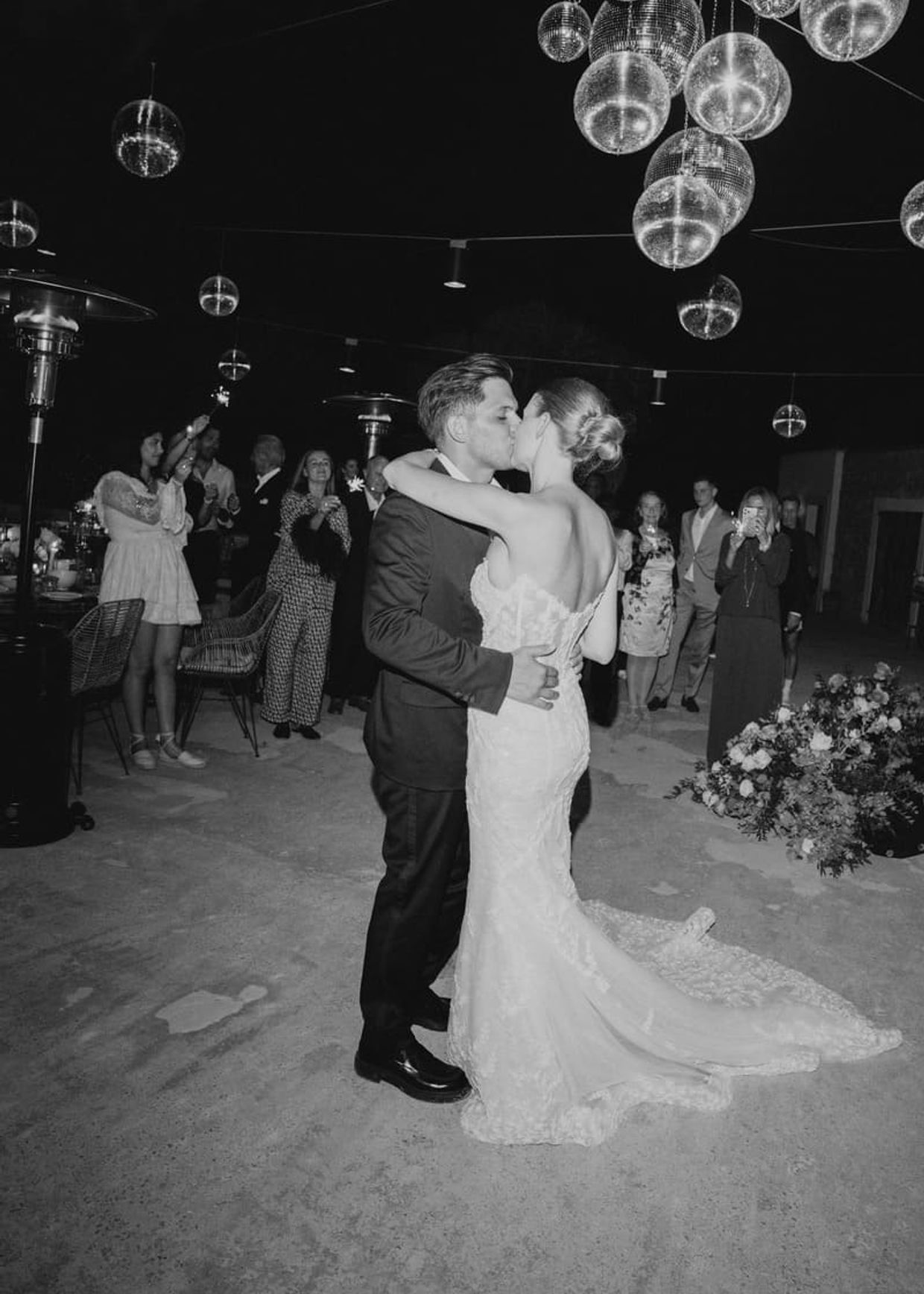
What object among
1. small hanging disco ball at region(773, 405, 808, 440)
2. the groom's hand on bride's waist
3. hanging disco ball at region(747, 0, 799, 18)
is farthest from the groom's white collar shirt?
small hanging disco ball at region(773, 405, 808, 440)

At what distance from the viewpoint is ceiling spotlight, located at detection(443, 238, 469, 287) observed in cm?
712

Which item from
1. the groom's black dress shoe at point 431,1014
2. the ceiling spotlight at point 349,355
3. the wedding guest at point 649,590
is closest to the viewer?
the groom's black dress shoe at point 431,1014

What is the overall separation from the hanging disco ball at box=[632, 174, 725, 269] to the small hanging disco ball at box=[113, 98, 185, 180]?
2654 millimetres

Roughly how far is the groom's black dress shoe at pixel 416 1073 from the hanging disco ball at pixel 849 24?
137 inches

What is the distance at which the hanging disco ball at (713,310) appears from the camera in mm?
5988

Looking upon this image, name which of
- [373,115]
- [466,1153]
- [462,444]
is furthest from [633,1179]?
[373,115]

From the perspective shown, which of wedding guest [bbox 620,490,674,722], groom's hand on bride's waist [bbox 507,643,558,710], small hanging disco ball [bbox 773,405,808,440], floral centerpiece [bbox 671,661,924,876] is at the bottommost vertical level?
floral centerpiece [bbox 671,661,924,876]

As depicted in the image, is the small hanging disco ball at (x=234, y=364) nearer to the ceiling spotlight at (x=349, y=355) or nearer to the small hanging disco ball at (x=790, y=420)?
the ceiling spotlight at (x=349, y=355)

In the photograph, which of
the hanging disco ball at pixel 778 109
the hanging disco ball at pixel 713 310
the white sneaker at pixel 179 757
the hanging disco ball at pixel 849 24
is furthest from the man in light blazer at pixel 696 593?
the hanging disco ball at pixel 849 24

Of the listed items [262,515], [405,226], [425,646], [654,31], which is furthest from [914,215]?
[405,226]

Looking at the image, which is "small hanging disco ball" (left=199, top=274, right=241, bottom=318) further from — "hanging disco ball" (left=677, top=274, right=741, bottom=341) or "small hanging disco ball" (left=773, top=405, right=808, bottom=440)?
"small hanging disco ball" (left=773, top=405, right=808, bottom=440)

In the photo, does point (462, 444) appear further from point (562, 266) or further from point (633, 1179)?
point (562, 266)

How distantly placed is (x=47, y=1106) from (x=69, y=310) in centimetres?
302

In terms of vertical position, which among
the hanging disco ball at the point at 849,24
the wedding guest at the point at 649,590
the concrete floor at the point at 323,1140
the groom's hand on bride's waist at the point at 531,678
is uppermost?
the hanging disco ball at the point at 849,24
